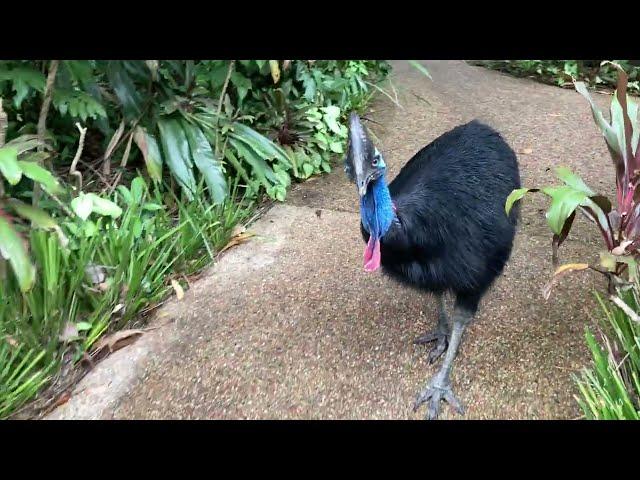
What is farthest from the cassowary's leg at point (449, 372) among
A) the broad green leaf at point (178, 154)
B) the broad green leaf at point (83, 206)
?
the broad green leaf at point (178, 154)

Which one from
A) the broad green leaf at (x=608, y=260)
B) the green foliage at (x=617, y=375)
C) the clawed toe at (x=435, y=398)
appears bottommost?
the clawed toe at (x=435, y=398)

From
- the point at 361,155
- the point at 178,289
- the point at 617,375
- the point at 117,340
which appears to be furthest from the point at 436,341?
the point at 117,340

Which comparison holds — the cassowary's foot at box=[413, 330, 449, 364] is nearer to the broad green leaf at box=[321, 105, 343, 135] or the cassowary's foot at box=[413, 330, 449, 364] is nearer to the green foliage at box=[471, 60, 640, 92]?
the broad green leaf at box=[321, 105, 343, 135]

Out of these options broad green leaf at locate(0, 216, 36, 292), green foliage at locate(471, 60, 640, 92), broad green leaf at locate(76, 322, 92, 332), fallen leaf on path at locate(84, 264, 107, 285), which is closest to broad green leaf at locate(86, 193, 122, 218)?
fallen leaf on path at locate(84, 264, 107, 285)

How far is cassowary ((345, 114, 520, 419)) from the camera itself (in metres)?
2.14

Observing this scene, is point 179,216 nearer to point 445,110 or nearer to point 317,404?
point 317,404

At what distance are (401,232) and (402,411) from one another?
79cm

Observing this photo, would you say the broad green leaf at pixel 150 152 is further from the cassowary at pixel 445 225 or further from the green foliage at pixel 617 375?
the green foliage at pixel 617 375

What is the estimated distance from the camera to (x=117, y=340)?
103 inches

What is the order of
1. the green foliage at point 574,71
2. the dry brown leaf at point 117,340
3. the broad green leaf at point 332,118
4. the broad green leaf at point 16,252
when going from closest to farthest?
the broad green leaf at point 16,252 → the dry brown leaf at point 117,340 → the broad green leaf at point 332,118 → the green foliage at point 574,71

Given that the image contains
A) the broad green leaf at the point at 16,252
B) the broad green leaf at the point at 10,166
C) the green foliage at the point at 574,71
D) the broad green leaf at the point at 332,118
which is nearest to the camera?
the broad green leaf at the point at 10,166

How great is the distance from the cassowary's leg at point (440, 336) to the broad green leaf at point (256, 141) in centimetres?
179

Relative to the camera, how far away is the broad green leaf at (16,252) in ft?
6.34

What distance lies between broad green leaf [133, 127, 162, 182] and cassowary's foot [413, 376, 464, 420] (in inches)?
83.5
